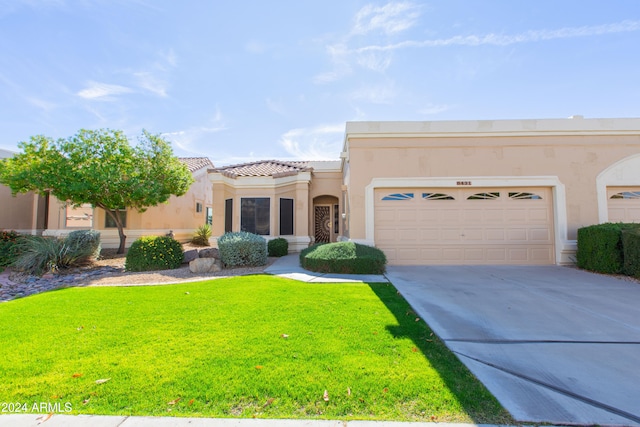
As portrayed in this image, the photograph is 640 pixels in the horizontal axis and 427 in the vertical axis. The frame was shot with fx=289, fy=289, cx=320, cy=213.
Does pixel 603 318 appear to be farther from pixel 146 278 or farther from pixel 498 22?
pixel 146 278

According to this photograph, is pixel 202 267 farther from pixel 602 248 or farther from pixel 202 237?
pixel 602 248

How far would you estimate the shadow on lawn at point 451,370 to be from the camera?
2434mm

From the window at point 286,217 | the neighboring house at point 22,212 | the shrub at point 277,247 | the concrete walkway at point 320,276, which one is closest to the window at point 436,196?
the concrete walkway at point 320,276

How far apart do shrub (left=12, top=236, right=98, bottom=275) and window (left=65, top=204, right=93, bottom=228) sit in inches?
213

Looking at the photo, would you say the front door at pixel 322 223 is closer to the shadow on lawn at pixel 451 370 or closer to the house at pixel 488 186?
the house at pixel 488 186

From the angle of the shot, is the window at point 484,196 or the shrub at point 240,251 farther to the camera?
the window at point 484,196

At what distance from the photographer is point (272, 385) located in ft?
9.24

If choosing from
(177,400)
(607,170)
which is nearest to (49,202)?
(177,400)

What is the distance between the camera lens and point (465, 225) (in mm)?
10273

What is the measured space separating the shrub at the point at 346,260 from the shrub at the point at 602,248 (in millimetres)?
6333

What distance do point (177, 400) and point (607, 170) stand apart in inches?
542

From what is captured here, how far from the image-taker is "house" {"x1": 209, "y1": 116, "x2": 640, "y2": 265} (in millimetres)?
9992

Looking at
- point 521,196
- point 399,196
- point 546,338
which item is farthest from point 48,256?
point 521,196

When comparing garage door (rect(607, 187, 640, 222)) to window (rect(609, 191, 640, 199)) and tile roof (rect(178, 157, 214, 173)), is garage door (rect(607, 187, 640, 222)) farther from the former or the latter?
tile roof (rect(178, 157, 214, 173))
